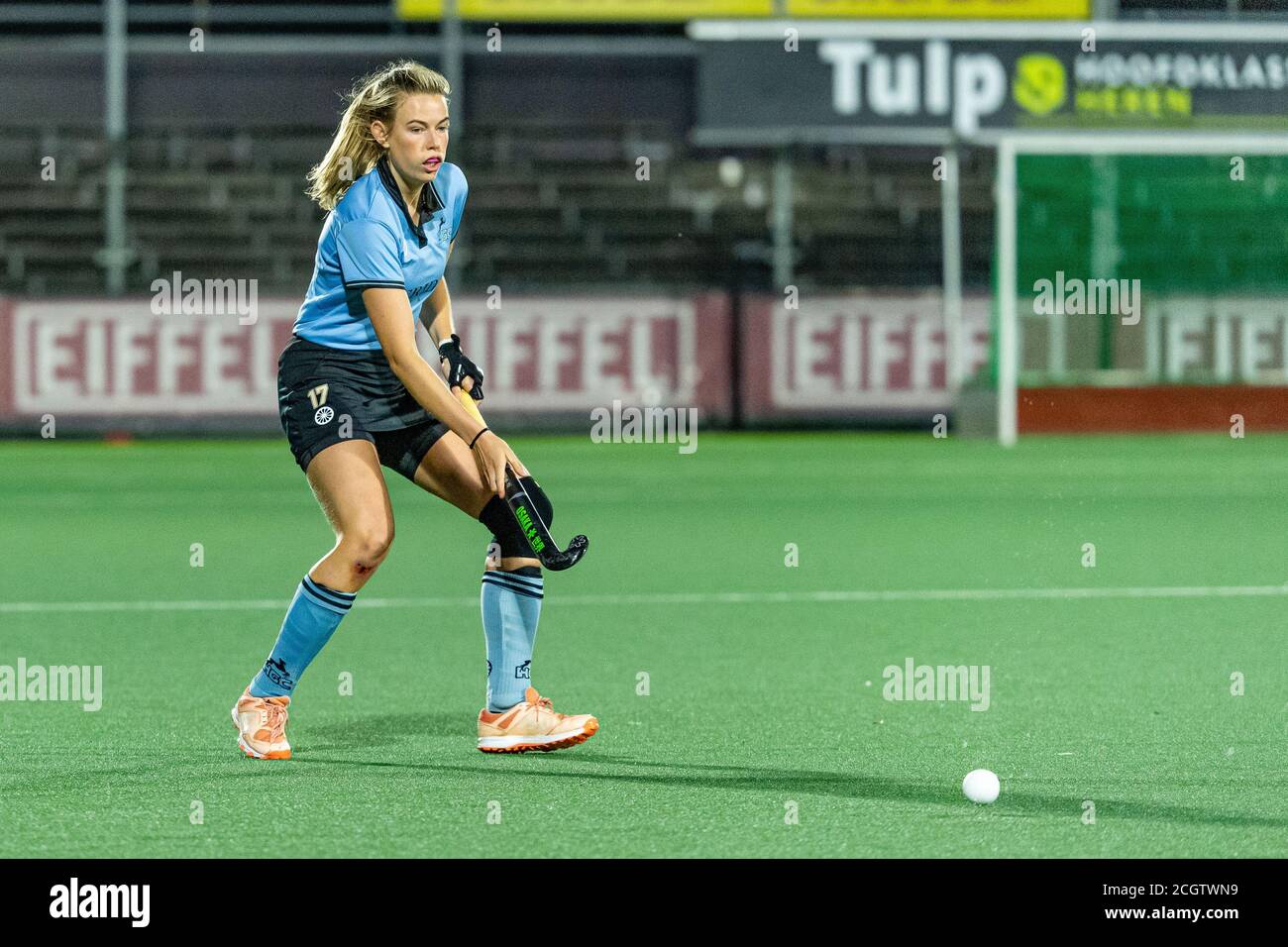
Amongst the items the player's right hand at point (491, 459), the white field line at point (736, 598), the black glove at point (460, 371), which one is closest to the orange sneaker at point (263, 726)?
the player's right hand at point (491, 459)

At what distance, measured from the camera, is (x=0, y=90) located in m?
28.6

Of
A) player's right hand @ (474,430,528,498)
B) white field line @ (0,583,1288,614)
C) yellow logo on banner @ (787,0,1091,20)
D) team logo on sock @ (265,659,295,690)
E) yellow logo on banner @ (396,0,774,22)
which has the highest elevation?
yellow logo on banner @ (396,0,774,22)

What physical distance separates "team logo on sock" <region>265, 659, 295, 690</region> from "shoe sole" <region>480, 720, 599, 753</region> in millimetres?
524

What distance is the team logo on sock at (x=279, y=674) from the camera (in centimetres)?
543

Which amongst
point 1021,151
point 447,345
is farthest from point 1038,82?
point 447,345

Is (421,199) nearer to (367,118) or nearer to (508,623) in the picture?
(367,118)

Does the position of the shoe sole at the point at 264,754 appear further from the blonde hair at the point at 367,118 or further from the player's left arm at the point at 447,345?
the blonde hair at the point at 367,118

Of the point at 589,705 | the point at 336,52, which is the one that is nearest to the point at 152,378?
the point at 336,52

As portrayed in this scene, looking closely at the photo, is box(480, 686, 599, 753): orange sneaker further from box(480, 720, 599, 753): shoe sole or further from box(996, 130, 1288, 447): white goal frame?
box(996, 130, 1288, 447): white goal frame

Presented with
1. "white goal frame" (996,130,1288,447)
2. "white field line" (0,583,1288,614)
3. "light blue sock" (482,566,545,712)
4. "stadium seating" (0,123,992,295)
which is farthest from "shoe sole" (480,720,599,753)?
"stadium seating" (0,123,992,295)

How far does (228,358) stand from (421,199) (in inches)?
549

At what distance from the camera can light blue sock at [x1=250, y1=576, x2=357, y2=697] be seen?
5.37m

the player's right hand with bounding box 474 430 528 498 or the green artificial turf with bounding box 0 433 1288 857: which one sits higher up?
the player's right hand with bounding box 474 430 528 498

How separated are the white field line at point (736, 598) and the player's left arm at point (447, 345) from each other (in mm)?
2816
